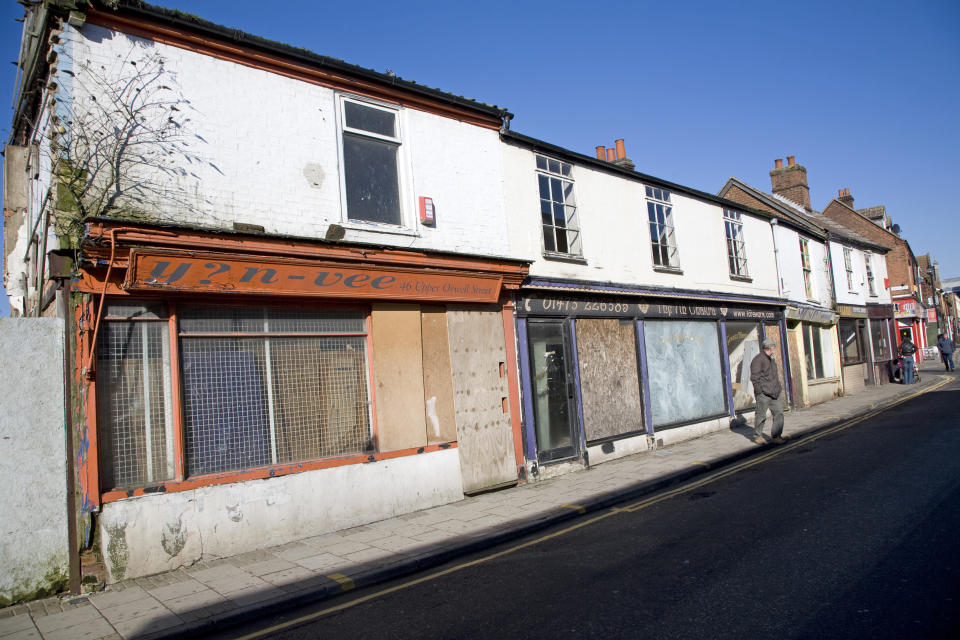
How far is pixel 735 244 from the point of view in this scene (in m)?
16.0

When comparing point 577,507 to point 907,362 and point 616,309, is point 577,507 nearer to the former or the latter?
point 616,309

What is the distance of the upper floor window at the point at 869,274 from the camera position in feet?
81.7

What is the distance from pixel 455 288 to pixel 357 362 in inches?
74.6

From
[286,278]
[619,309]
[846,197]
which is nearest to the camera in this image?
[286,278]

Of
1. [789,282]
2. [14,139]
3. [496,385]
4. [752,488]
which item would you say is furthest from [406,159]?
[789,282]

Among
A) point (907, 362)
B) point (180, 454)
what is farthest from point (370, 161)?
point (907, 362)

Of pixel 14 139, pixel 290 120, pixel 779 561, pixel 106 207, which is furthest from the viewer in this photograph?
pixel 14 139

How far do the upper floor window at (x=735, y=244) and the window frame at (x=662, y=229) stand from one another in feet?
8.91

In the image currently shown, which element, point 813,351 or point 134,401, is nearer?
point 134,401

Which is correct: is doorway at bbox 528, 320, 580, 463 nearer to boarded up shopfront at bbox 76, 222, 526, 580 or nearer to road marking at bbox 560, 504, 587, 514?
boarded up shopfront at bbox 76, 222, 526, 580

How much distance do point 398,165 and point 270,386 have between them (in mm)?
3875

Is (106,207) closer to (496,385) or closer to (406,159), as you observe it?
(406,159)

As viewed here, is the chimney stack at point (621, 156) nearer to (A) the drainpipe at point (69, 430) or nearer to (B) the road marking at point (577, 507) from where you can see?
(B) the road marking at point (577, 507)

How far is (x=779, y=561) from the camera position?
478 cm
